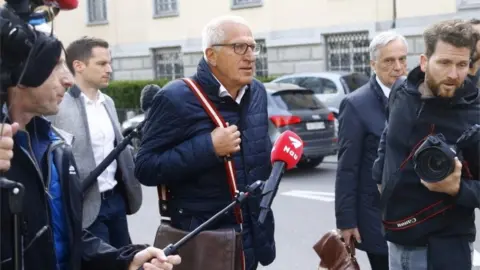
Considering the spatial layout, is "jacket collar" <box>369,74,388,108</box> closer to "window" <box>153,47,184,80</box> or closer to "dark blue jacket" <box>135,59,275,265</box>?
"dark blue jacket" <box>135,59,275,265</box>

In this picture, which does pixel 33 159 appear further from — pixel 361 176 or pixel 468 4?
pixel 468 4

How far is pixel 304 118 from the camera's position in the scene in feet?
43.5

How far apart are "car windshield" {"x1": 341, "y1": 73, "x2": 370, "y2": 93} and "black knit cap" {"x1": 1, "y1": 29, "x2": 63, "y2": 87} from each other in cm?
1437

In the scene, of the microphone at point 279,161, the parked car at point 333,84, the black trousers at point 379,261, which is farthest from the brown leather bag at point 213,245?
the parked car at point 333,84

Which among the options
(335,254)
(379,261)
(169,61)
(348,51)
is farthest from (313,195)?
(169,61)

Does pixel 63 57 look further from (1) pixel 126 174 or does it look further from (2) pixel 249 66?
(1) pixel 126 174

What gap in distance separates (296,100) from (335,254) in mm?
9391

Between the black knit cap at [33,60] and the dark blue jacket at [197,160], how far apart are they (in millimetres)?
1436

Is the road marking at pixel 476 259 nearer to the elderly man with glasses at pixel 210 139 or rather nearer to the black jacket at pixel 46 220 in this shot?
the elderly man with glasses at pixel 210 139

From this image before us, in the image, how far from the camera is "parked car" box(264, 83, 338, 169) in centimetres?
1308

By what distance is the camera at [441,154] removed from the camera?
3.06m

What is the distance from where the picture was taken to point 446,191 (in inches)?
124

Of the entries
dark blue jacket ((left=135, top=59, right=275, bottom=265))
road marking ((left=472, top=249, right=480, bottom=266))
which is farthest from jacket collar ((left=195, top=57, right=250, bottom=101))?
road marking ((left=472, top=249, right=480, bottom=266))

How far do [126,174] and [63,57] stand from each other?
252cm
